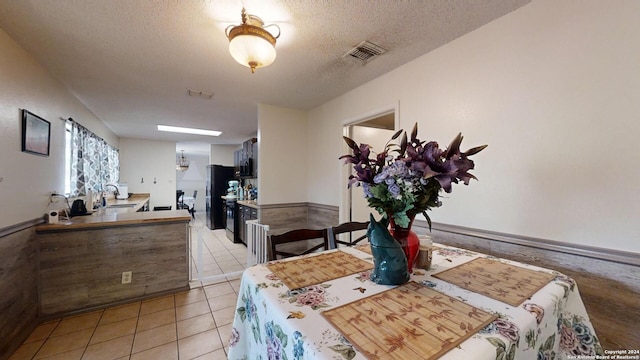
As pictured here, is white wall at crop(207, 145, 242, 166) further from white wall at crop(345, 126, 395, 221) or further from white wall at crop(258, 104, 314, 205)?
white wall at crop(345, 126, 395, 221)

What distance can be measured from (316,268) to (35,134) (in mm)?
2731

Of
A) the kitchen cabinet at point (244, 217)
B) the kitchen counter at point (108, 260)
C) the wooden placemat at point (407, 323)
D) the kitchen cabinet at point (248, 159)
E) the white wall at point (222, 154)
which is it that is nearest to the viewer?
the wooden placemat at point (407, 323)

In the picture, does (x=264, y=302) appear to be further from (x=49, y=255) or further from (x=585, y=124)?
(x=49, y=255)

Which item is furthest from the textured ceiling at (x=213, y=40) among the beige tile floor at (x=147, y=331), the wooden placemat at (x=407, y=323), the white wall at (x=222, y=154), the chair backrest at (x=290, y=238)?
the white wall at (x=222, y=154)

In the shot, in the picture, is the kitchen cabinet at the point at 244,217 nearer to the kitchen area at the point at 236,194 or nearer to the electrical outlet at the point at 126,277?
the kitchen area at the point at 236,194

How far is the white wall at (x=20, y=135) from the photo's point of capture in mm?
1639

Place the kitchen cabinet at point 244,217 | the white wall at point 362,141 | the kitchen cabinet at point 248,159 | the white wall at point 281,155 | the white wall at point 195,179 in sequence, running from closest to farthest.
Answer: the white wall at point 362,141 → the white wall at point 281,155 → the kitchen cabinet at point 244,217 → the kitchen cabinet at point 248,159 → the white wall at point 195,179

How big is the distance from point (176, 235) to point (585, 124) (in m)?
3.51

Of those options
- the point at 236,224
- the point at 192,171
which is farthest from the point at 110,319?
the point at 192,171

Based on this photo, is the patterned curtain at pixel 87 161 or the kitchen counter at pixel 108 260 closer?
the kitchen counter at pixel 108 260

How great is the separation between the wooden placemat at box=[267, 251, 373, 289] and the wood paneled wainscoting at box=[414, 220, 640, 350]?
1.08m

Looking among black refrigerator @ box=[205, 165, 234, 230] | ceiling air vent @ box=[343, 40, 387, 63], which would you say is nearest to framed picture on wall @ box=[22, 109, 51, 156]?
ceiling air vent @ box=[343, 40, 387, 63]

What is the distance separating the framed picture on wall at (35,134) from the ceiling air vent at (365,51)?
8.84ft

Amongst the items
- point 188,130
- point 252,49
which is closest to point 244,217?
point 188,130
